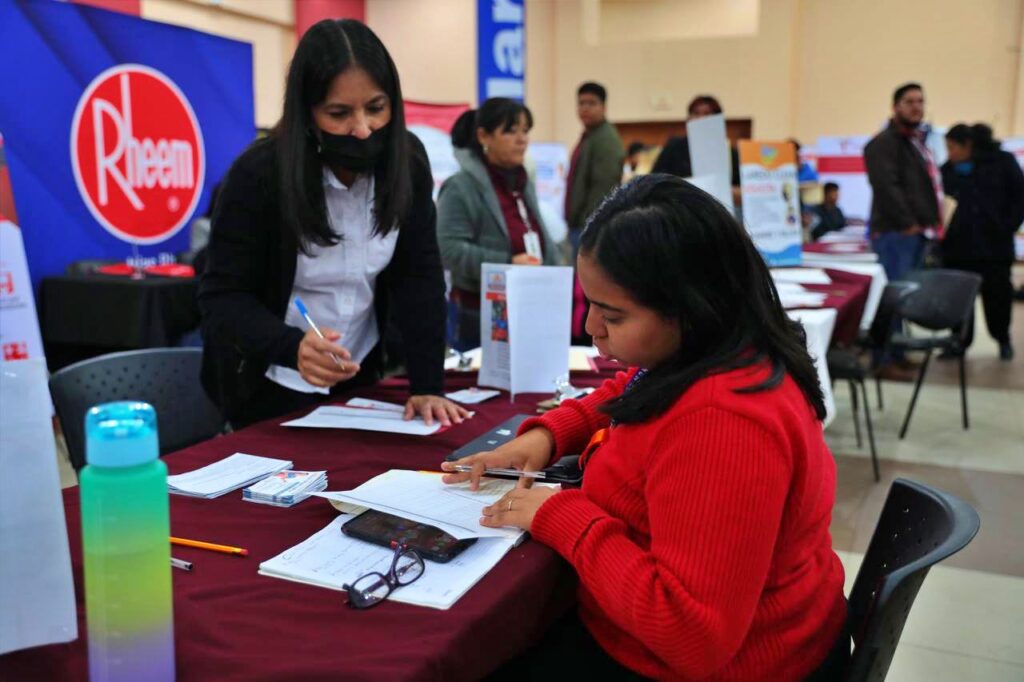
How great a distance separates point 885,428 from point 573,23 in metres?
7.93

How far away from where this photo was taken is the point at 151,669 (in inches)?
28.1

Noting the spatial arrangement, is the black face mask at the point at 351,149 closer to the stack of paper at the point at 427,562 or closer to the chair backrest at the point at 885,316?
the stack of paper at the point at 427,562

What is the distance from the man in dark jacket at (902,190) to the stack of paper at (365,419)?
14.8ft

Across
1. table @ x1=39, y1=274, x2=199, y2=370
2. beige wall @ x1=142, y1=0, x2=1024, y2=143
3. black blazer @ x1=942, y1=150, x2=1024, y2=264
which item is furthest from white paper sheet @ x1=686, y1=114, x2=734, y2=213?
beige wall @ x1=142, y1=0, x2=1024, y2=143

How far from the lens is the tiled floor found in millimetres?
2193

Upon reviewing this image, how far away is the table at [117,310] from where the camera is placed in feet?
12.8

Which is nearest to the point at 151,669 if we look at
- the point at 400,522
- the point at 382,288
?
the point at 400,522

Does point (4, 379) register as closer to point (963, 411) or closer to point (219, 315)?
point (219, 315)

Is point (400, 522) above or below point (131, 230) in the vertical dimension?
below

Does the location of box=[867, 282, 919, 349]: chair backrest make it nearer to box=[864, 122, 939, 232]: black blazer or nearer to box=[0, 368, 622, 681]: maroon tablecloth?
box=[864, 122, 939, 232]: black blazer

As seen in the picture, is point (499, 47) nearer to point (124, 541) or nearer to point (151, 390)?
point (151, 390)

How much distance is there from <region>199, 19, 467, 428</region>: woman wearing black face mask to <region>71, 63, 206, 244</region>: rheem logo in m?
2.80

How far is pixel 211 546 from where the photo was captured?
3.42 feet

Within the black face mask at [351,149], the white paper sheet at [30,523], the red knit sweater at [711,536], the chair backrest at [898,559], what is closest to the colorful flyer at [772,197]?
the black face mask at [351,149]
